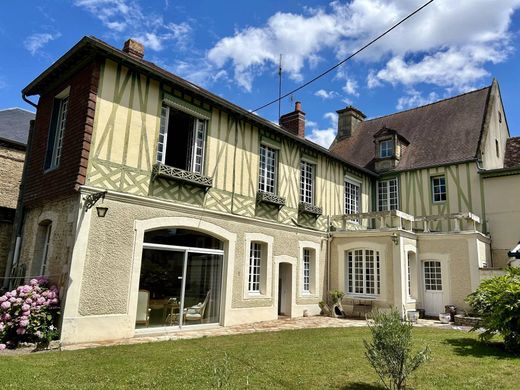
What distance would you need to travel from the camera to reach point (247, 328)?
898 centimetres

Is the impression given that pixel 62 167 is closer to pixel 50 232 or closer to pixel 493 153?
pixel 50 232

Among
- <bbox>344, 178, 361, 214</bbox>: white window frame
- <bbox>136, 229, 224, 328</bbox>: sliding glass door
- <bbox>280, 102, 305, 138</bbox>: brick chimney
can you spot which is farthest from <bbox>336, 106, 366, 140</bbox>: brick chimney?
<bbox>136, 229, 224, 328</bbox>: sliding glass door

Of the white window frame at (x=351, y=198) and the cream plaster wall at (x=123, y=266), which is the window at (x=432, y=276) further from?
the cream plaster wall at (x=123, y=266)

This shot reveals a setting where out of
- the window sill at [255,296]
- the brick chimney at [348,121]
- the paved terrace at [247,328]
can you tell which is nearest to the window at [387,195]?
the brick chimney at [348,121]

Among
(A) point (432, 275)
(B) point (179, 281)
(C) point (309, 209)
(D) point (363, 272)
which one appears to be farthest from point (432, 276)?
(B) point (179, 281)

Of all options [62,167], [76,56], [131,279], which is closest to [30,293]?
[131,279]

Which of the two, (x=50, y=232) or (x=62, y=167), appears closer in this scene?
(x=62, y=167)

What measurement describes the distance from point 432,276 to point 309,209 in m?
4.49

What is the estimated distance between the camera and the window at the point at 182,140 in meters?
8.62

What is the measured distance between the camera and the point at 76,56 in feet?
25.9

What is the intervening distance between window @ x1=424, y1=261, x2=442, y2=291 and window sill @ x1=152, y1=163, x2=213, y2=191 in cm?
778

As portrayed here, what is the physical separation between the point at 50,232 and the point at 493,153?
50.5 ft

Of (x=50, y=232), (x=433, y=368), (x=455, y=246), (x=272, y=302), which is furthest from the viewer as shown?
(x=455, y=246)

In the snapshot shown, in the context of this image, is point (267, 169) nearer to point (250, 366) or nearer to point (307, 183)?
point (307, 183)
